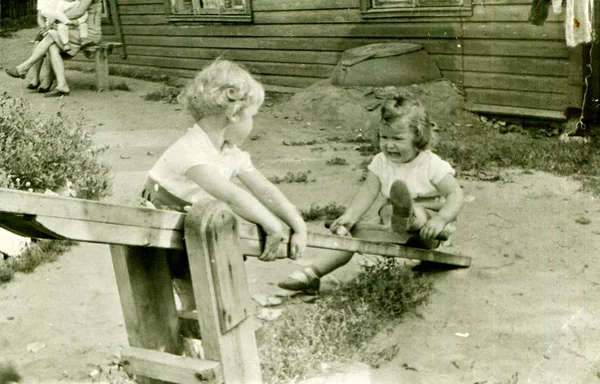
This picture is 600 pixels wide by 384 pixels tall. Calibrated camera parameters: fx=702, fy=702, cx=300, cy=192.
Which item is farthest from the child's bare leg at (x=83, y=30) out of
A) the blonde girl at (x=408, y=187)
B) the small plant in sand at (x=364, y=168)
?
the blonde girl at (x=408, y=187)

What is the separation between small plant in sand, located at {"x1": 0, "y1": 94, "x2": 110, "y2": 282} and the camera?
5.00 metres

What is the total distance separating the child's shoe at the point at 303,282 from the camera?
162 inches

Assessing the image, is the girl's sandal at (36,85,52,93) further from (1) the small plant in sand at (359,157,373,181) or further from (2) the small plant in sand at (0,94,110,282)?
(1) the small plant in sand at (359,157,373,181)

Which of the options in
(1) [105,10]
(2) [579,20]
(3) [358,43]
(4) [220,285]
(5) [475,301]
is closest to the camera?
(4) [220,285]

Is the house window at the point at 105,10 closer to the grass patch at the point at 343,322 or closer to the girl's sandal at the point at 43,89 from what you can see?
the girl's sandal at the point at 43,89

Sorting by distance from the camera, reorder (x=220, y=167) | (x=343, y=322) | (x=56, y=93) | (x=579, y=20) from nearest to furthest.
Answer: (x=220, y=167) → (x=343, y=322) → (x=579, y=20) → (x=56, y=93)

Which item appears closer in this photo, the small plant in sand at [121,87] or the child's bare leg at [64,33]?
the child's bare leg at [64,33]

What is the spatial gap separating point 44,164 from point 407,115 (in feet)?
10.1

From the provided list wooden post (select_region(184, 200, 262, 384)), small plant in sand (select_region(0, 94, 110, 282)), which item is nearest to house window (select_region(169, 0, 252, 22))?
small plant in sand (select_region(0, 94, 110, 282))

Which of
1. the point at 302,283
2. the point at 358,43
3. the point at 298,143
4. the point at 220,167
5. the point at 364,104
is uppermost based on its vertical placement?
the point at 220,167

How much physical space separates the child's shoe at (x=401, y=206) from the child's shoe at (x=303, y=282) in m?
0.60

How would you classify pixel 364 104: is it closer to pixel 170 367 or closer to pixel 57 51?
pixel 57 51

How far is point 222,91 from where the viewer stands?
2.71 m

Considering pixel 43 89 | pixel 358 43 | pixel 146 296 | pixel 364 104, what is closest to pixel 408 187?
pixel 146 296
